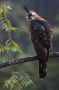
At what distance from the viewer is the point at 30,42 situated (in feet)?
48.6

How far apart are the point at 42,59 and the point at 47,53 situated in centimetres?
9

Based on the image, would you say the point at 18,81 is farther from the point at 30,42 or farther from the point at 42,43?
the point at 30,42

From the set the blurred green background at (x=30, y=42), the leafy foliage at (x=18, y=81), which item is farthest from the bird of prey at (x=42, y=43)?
the blurred green background at (x=30, y=42)

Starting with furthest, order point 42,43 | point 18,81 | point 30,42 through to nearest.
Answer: point 30,42
point 42,43
point 18,81

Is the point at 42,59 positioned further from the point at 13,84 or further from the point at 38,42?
the point at 13,84

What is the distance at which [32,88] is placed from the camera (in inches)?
515

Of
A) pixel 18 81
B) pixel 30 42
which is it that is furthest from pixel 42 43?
pixel 30 42

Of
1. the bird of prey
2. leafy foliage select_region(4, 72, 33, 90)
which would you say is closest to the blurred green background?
the bird of prey

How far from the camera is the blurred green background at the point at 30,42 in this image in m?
12.2

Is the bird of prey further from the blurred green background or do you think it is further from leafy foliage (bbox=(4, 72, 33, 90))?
the blurred green background

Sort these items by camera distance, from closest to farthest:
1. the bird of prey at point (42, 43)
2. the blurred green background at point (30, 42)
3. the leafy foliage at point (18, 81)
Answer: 1. the leafy foliage at point (18, 81)
2. the bird of prey at point (42, 43)
3. the blurred green background at point (30, 42)

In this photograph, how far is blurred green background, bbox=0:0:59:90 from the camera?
12.2 m

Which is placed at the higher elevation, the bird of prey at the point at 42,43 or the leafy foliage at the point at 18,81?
the bird of prey at the point at 42,43

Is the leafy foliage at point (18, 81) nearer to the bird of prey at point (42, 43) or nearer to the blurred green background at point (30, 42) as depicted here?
the bird of prey at point (42, 43)
